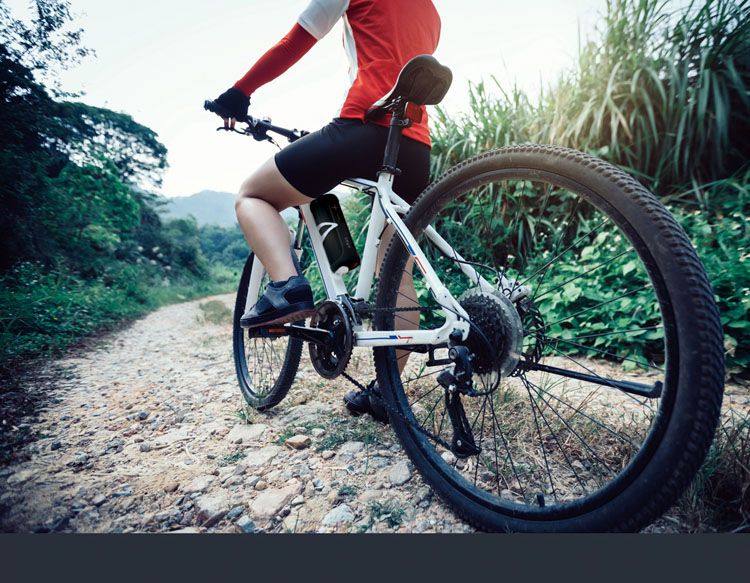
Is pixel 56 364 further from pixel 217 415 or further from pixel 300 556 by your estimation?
pixel 300 556

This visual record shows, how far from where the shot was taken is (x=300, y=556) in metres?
0.92

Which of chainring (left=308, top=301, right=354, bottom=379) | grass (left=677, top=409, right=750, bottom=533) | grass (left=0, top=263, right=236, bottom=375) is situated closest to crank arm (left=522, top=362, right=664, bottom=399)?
grass (left=677, top=409, right=750, bottom=533)

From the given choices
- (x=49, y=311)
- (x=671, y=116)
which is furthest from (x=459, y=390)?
(x=49, y=311)

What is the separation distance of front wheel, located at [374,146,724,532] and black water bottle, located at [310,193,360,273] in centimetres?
29

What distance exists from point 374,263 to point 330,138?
52 cm

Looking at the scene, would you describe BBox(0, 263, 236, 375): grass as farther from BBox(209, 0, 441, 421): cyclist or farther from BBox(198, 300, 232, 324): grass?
BBox(209, 0, 441, 421): cyclist

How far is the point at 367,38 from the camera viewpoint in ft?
4.49

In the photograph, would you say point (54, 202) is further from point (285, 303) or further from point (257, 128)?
point (285, 303)

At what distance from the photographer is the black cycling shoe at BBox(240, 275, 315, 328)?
1436 mm

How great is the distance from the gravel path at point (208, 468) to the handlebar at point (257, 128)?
1366 millimetres

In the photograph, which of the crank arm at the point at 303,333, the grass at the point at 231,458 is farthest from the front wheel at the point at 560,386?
the grass at the point at 231,458

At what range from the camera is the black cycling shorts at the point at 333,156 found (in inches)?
53.3

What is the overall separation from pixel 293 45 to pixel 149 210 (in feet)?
36.4

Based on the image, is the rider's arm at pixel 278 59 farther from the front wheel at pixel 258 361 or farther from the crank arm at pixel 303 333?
the crank arm at pixel 303 333
